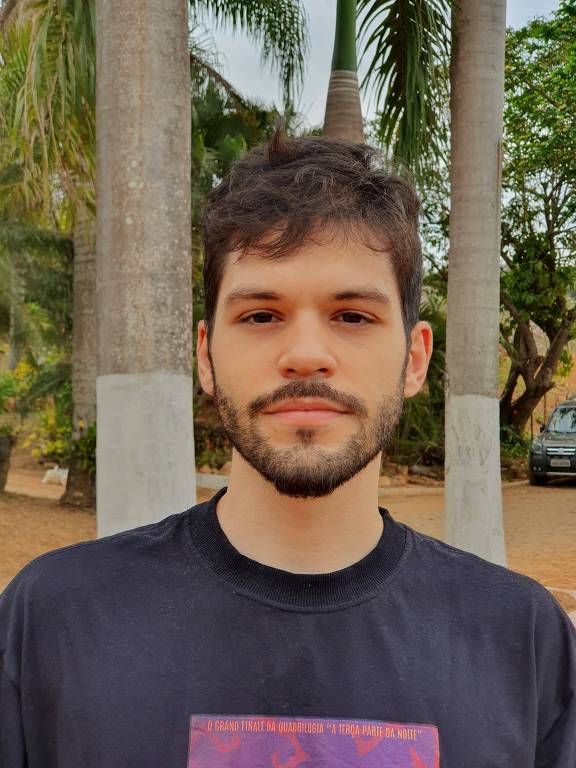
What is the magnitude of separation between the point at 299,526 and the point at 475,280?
5820 mm

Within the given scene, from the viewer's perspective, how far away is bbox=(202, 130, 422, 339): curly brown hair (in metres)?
1.59

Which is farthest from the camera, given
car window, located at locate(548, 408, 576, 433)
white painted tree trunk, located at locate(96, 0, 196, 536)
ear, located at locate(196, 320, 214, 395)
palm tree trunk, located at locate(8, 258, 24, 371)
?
car window, located at locate(548, 408, 576, 433)

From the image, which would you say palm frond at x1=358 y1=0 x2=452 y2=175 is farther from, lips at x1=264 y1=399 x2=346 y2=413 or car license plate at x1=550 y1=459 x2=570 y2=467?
car license plate at x1=550 y1=459 x2=570 y2=467

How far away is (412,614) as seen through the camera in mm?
1478

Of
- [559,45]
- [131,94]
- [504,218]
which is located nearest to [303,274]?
[131,94]

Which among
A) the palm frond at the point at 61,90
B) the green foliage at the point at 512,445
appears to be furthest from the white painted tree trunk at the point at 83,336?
the green foliage at the point at 512,445

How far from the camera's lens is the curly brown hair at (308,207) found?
159 cm

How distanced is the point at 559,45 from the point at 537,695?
18.3 metres

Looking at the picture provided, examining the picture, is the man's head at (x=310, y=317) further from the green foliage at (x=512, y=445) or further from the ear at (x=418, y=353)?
the green foliage at (x=512, y=445)

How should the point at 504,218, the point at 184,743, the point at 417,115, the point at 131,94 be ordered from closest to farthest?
the point at 184,743, the point at 131,94, the point at 417,115, the point at 504,218

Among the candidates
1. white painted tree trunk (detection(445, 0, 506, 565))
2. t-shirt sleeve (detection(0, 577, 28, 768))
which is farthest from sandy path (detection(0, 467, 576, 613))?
t-shirt sleeve (detection(0, 577, 28, 768))

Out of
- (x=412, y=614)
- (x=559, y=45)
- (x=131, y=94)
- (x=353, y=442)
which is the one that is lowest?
(x=412, y=614)

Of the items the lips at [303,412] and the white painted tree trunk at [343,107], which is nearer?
the lips at [303,412]

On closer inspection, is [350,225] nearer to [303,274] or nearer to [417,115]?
[303,274]
